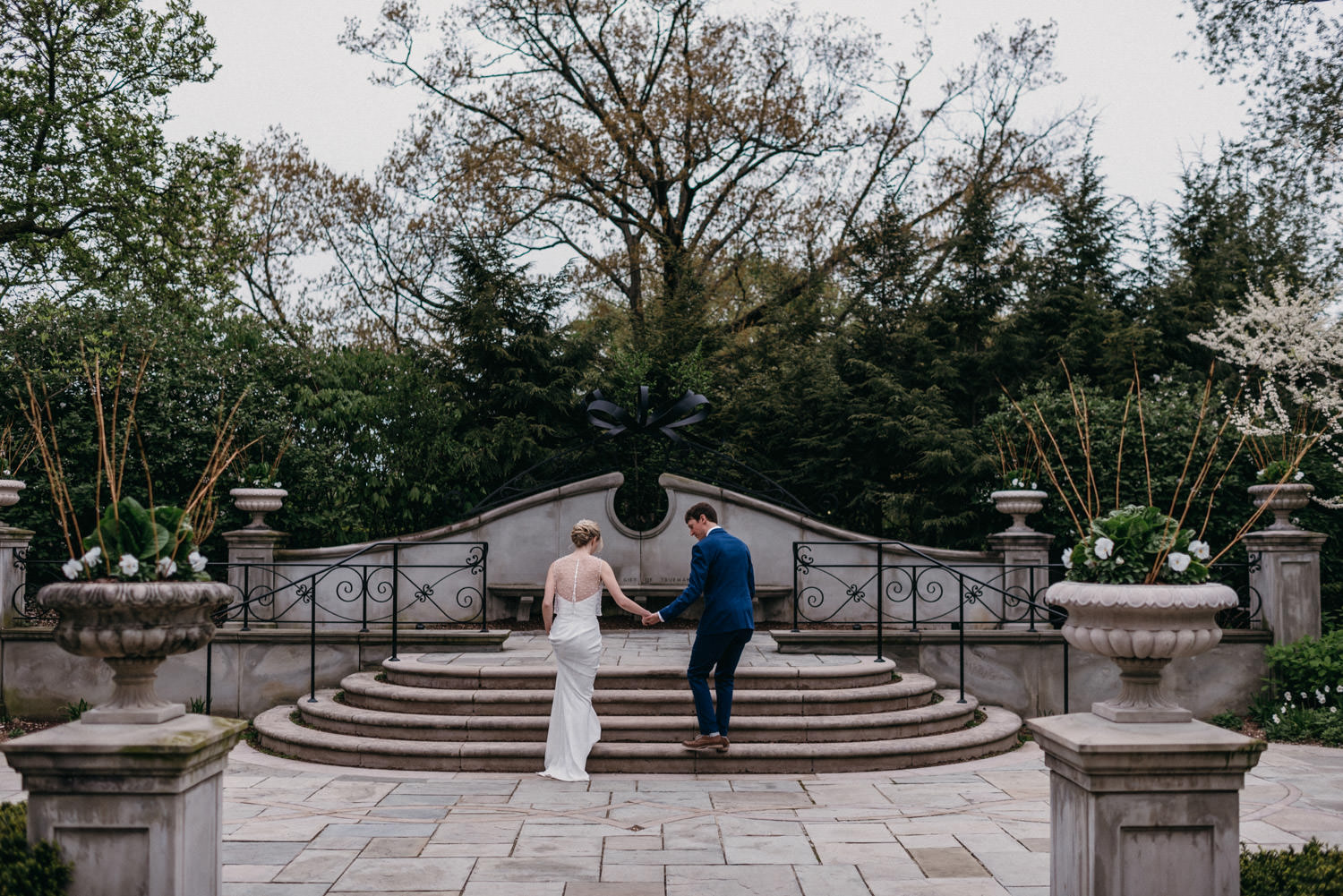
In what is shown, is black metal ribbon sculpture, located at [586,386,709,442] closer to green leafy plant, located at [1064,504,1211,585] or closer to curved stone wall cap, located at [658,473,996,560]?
curved stone wall cap, located at [658,473,996,560]

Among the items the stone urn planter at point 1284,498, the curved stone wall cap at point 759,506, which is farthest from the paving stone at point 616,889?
the curved stone wall cap at point 759,506

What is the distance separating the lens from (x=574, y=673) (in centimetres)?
802

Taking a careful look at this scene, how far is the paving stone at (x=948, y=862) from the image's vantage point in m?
5.60

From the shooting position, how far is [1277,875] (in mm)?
4672

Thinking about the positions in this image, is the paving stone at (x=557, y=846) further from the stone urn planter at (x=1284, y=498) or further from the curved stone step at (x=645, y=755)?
the stone urn planter at (x=1284, y=498)

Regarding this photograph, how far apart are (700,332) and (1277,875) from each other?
14.4 meters

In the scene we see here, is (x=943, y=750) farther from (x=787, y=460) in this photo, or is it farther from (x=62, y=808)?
(x=787, y=460)

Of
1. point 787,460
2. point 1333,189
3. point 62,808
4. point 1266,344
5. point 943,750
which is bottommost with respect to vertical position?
point 943,750

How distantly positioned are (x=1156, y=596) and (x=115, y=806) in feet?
14.3

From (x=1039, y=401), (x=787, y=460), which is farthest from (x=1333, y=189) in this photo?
(x=787, y=460)

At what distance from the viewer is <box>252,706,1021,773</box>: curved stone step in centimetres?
821

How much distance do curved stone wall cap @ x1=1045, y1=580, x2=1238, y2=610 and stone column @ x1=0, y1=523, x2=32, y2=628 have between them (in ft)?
34.4

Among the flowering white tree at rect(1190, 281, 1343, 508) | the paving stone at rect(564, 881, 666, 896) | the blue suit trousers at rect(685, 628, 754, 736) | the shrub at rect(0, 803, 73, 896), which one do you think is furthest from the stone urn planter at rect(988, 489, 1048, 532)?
the shrub at rect(0, 803, 73, 896)

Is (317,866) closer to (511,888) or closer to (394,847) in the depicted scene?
(394,847)
